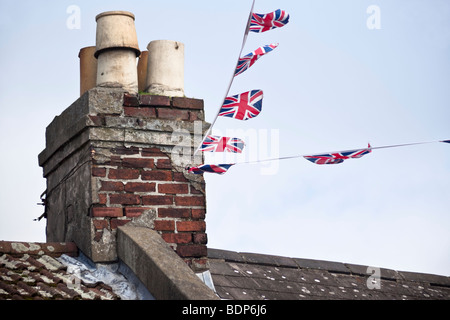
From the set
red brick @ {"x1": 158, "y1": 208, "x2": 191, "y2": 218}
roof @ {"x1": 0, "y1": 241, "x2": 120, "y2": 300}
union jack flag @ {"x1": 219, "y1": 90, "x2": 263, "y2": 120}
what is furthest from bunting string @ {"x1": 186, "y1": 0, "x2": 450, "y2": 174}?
roof @ {"x1": 0, "y1": 241, "x2": 120, "y2": 300}

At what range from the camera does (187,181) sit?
541cm

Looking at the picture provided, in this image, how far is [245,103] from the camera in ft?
17.2

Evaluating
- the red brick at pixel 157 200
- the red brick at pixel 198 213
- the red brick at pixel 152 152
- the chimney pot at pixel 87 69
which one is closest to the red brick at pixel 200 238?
the red brick at pixel 198 213

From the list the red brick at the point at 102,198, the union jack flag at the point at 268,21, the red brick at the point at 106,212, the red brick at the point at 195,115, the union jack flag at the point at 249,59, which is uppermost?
the union jack flag at the point at 268,21

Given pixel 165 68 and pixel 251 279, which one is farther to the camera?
pixel 251 279

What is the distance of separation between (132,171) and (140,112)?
0.44m

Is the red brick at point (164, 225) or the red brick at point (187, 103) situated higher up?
the red brick at point (187, 103)

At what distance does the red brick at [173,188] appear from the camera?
5324 mm

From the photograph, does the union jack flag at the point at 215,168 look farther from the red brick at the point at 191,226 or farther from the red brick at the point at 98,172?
the red brick at the point at 98,172

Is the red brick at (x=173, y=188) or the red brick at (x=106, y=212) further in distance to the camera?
the red brick at (x=173, y=188)

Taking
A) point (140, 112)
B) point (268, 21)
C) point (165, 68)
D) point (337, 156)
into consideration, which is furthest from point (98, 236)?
point (268, 21)

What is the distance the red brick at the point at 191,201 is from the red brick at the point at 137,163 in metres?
0.31

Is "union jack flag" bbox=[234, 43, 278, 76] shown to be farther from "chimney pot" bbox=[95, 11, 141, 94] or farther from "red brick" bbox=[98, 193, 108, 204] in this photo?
"red brick" bbox=[98, 193, 108, 204]

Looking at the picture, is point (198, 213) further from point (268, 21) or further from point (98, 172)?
point (268, 21)
